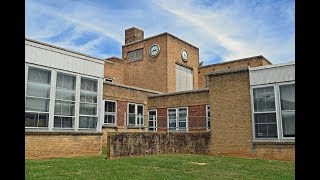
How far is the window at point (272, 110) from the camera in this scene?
14.6 metres

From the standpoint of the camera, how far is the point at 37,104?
13.0 meters

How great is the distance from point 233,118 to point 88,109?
809 cm

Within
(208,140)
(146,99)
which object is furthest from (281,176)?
(146,99)

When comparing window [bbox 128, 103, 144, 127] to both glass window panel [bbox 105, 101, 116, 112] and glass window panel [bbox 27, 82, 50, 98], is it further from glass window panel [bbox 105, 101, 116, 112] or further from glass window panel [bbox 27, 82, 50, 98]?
glass window panel [bbox 27, 82, 50, 98]

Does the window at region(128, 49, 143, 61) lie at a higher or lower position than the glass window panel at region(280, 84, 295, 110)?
higher

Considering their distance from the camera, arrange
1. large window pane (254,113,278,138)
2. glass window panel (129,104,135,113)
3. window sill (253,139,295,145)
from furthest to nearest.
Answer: glass window panel (129,104,135,113)
large window pane (254,113,278,138)
window sill (253,139,295,145)

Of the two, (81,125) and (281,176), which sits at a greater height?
Result: (81,125)

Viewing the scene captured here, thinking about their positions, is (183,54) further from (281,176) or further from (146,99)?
(281,176)

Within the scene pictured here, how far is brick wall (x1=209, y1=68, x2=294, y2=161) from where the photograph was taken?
51.4 ft

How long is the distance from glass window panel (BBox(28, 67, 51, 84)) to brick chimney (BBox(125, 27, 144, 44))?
939 inches

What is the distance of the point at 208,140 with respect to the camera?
56.7 feet

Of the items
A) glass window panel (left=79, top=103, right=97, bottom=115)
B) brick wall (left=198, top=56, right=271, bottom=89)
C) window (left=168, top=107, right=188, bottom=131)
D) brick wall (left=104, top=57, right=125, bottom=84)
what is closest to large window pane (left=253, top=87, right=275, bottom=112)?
window (left=168, top=107, right=188, bottom=131)
